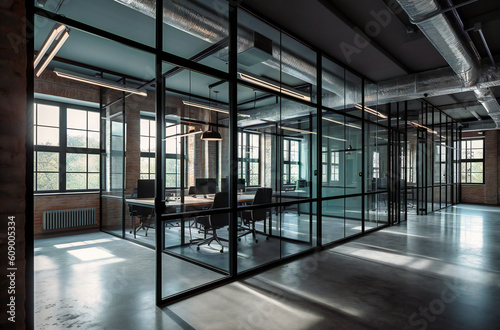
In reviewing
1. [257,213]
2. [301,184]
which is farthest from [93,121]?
[301,184]

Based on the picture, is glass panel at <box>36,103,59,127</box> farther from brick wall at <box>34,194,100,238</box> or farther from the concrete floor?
the concrete floor

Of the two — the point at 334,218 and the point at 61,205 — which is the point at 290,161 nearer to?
the point at 334,218

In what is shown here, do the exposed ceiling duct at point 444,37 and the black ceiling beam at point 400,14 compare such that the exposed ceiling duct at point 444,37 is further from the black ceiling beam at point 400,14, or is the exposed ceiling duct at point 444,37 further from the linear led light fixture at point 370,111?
the linear led light fixture at point 370,111

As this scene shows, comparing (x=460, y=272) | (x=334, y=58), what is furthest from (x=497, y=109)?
(x=460, y=272)

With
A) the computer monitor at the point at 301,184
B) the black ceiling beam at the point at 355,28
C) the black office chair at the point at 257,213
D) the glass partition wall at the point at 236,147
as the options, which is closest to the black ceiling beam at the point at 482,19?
the black ceiling beam at the point at 355,28

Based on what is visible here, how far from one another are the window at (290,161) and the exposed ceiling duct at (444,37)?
2394 millimetres

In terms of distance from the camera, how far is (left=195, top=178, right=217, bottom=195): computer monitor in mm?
5863

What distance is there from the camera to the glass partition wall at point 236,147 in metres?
3.28

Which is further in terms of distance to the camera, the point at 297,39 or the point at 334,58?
the point at 334,58

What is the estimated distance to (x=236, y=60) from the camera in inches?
133

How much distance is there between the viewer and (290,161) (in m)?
5.05

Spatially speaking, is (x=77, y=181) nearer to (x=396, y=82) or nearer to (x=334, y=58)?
(x=334, y=58)

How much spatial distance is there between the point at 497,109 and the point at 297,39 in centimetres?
686

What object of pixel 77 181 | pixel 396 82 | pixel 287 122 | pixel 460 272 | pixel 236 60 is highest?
pixel 396 82
